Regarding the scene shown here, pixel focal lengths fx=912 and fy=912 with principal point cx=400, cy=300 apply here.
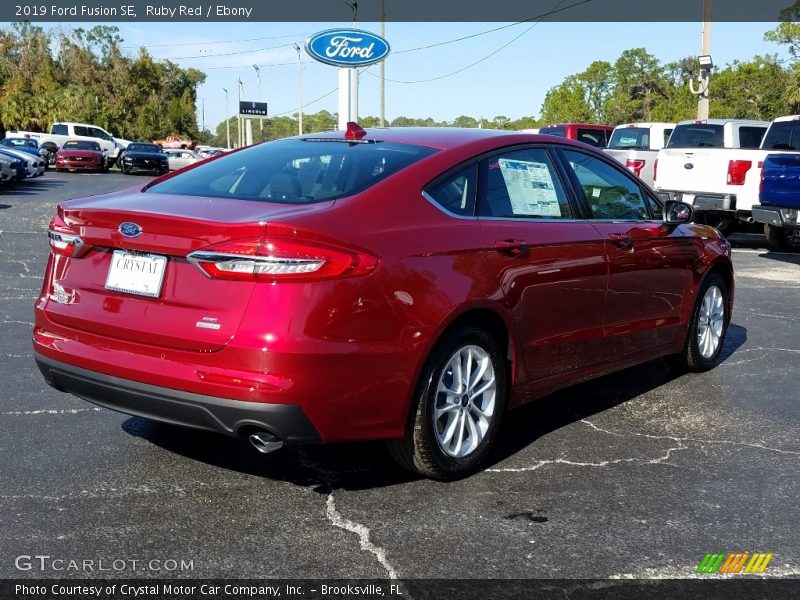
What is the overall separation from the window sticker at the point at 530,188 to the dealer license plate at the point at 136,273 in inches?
71.4

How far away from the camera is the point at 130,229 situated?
12.5ft

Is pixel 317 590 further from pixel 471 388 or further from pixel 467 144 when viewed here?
pixel 467 144

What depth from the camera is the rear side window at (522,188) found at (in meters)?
4.50

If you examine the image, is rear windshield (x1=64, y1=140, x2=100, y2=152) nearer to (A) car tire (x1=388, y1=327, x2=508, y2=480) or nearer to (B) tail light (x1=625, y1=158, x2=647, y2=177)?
(B) tail light (x1=625, y1=158, x2=647, y2=177)

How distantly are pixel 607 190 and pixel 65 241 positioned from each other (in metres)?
3.08

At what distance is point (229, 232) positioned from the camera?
3.56 m

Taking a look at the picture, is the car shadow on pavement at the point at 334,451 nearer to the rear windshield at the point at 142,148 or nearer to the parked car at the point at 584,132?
the parked car at the point at 584,132

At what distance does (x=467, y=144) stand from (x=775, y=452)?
7.54 ft

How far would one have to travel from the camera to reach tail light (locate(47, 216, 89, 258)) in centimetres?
400

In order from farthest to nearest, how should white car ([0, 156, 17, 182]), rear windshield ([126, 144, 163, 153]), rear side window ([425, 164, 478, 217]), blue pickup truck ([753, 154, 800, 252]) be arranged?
rear windshield ([126, 144, 163, 153]) < white car ([0, 156, 17, 182]) < blue pickup truck ([753, 154, 800, 252]) < rear side window ([425, 164, 478, 217])

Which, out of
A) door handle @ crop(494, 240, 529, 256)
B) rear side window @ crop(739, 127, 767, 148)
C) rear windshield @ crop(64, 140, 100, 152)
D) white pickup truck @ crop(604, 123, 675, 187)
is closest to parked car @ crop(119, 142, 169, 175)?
rear windshield @ crop(64, 140, 100, 152)


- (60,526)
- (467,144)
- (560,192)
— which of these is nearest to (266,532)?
(60,526)

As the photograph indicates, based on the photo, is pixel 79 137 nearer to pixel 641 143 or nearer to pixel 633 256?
pixel 641 143

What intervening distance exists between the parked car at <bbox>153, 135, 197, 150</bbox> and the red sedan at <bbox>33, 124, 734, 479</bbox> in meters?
58.5
